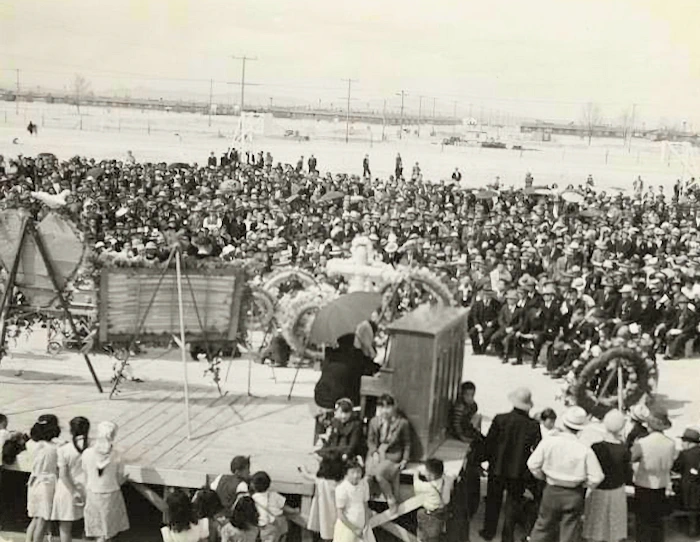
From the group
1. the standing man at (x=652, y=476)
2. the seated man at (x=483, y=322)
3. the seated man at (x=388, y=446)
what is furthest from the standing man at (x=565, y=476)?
the seated man at (x=483, y=322)

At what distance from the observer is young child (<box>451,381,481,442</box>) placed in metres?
9.61

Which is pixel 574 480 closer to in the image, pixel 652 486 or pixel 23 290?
pixel 652 486

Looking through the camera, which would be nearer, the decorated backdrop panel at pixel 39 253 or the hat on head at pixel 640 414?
the hat on head at pixel 640 414

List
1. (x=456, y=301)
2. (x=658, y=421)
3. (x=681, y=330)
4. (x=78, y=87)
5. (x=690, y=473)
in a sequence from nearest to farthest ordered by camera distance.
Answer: (x=658, y=421) < (x=690, y=473) < (x=456, y=301) < (x=681, y=330) < (x=78, y=87)

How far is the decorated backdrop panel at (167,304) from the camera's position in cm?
1066

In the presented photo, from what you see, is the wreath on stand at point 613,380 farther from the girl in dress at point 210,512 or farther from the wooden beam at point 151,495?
the girl in dress at point 210,512

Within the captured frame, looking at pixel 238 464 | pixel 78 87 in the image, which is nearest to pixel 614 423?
pixel 238 464

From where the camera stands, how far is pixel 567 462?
8.00m

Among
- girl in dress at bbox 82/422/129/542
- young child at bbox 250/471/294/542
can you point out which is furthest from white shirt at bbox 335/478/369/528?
girl in dress at bbox 82/422/129/542

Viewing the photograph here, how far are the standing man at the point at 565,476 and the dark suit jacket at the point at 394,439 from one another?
1.14 metres

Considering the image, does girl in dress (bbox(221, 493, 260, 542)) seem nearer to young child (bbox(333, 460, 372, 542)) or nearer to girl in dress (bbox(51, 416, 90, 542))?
young child (bbox(333, 460, 372, 542))

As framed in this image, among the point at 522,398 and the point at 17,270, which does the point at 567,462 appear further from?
the point at 17,270

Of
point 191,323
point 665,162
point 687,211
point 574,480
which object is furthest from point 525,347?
point 665,162

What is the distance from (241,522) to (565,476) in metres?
2.76
